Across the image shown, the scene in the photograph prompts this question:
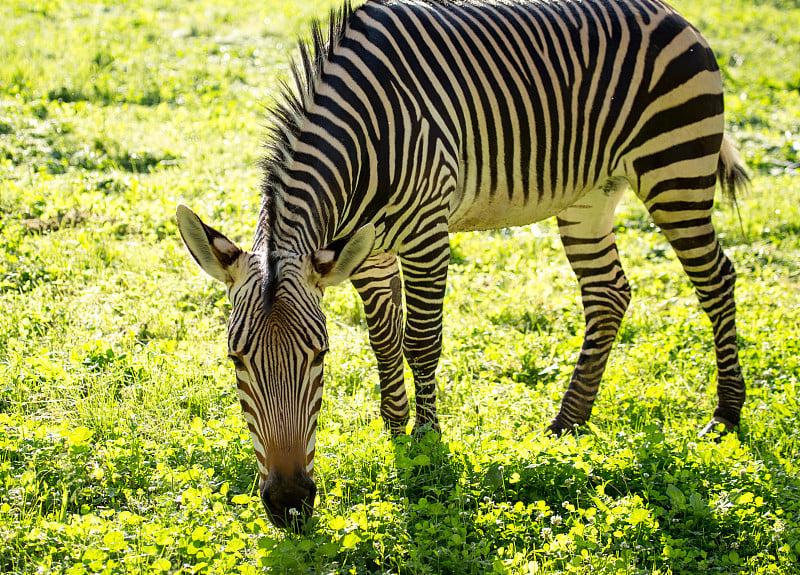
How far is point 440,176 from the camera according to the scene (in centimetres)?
512

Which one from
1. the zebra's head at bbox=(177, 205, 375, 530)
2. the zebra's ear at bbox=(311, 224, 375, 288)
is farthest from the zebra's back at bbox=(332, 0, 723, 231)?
the zebra's head at bbox=(177, 205, 375, 530)

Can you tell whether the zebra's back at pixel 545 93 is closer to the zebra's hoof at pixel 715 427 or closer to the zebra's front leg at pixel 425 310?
the zebra's front leg at pixel 425 310

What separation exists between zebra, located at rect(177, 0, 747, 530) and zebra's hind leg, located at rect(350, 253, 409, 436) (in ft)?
0.05

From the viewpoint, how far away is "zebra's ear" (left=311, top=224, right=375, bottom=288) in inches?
157

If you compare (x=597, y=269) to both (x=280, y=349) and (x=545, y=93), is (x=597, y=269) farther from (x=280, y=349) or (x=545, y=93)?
(x=280, y=349)

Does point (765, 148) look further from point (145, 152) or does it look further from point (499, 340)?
point (145, 152)

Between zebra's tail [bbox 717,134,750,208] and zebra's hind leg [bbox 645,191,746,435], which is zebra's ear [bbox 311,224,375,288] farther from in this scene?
zebra's tail [bbox 717,134,750,208]

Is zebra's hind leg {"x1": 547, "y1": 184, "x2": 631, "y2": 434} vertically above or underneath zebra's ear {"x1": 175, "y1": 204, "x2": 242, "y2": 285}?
underneath

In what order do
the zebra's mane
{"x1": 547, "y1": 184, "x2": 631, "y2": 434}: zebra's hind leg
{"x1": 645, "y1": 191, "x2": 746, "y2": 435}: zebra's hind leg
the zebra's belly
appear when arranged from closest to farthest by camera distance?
the zebra's mane → the zebra's belly → {"x1": 645, "y1": 191, "x2": 746, "y2": 435}: zebra's hind leg → {"x1": 547, "y1": 184, "x2": 631, "y2": 434}: zebra's hind leg

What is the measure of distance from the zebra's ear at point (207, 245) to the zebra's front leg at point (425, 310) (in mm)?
1471

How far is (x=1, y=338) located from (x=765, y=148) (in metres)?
11.5

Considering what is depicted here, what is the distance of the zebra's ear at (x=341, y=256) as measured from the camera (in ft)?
13.0

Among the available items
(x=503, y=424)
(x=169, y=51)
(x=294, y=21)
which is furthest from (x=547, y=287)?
(x=294, y=21)

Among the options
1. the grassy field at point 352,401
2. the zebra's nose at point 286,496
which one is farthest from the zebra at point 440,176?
the grassy field at point 352,401
